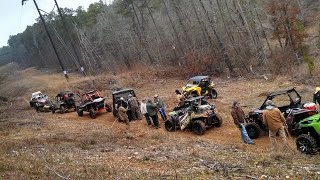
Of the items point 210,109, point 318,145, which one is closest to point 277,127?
point 318,145

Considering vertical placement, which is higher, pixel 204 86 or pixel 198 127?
pixel 204 86

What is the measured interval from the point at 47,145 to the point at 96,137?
194 cm

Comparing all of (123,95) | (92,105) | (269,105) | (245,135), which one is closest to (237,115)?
(245,135)

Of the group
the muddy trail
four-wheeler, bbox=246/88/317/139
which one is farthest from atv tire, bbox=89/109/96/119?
four-wheeler, bbox=246/88/317/139

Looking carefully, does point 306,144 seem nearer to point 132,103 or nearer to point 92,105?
point 132,103

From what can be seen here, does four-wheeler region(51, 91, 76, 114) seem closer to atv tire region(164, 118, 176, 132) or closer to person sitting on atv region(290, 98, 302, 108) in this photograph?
atv tire region(164, 118, 176, 132)

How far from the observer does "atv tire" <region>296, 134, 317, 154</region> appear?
36.8ft

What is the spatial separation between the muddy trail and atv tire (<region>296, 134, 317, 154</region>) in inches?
14.3

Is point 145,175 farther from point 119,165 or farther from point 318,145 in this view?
point 318,145

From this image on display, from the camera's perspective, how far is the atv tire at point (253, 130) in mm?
14206

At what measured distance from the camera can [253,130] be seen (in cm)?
1431

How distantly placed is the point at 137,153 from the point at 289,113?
5.11 metres

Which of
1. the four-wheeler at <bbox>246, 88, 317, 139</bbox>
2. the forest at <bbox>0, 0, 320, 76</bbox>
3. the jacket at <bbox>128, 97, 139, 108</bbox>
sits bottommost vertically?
the four-wheeler at <bbox>246, 88, 317, 139</bbox>

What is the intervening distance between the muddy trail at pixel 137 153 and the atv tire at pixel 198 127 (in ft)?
0.72
